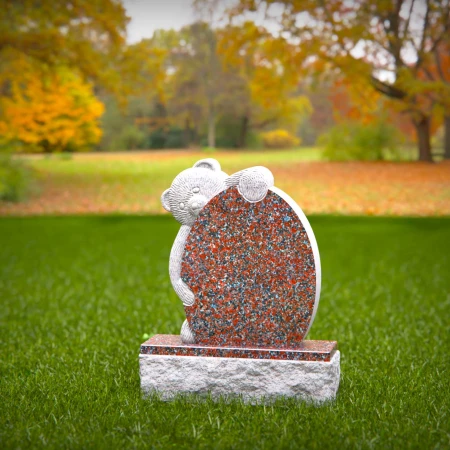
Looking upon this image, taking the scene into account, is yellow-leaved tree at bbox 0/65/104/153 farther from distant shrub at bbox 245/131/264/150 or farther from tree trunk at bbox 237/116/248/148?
distant shrub at bbox 245/131/264/150

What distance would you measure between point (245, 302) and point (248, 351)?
0.34 metres

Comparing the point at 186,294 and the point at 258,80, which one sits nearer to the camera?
the point at 186,294

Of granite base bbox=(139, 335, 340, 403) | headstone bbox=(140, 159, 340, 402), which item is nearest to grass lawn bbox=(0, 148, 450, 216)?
headstone bbox=(140, 159, 340, 402)

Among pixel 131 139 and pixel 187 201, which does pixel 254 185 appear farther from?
pixel 131 139

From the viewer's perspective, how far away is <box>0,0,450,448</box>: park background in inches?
173

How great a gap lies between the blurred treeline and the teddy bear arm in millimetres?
15847

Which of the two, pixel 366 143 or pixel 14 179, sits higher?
pixel 366 143

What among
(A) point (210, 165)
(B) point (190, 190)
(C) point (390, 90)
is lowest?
(B) point (190, 190)

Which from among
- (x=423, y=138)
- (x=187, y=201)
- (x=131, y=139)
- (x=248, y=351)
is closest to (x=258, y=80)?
(x=423, y=138)

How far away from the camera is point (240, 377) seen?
4.66m

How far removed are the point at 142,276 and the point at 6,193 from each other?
10989 millimetres

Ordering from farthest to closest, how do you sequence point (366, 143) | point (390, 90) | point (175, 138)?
point (175, 138) → point (366, 143) → point (390, 90)

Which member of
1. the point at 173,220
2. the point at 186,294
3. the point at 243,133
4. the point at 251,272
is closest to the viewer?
the point at 251,272

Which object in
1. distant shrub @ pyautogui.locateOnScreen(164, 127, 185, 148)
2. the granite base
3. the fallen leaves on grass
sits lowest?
the fallen leaves on grass
